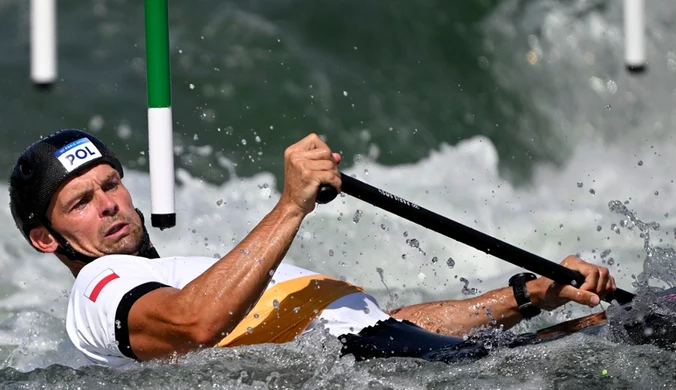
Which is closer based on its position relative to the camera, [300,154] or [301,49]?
[300,154]

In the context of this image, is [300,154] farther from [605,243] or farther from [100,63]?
[100,63]

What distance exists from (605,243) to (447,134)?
1.68 m

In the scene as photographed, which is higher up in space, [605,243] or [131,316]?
[605,243]

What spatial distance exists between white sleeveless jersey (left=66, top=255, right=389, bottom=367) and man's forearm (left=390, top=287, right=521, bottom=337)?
39cm

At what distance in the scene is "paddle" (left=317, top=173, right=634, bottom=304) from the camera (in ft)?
10.8

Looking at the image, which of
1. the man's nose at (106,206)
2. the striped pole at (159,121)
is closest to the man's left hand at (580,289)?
the striped pole at (159,121)

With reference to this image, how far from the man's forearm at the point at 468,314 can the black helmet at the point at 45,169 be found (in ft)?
4.25

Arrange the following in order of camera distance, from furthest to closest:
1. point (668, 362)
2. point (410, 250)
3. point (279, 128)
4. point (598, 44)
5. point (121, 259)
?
point (598, 44) → point (279, 128) → point (410, 250) → point (121, 259) → point (668, 362)

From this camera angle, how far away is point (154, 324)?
306 cm

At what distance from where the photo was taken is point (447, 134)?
802 cm

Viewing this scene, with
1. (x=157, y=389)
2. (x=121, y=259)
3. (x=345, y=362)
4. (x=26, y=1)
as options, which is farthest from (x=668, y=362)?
(x=26, y=1)

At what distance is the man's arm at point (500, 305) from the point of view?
3691mm

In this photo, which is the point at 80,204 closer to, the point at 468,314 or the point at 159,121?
the point at 159,121

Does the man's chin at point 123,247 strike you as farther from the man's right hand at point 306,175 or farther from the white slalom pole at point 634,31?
the white slalom pole at point 634,31
